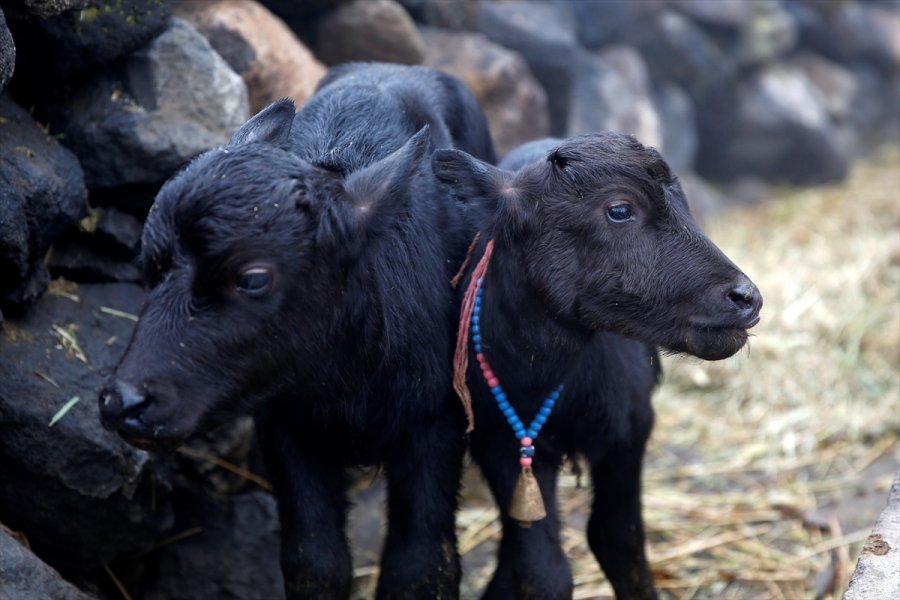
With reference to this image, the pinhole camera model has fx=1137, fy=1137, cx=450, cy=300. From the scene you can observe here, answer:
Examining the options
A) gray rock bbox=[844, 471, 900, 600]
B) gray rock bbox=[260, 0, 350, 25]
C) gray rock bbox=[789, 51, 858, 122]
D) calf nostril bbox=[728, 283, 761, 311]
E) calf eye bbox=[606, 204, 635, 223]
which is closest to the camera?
gray rock bbox=[844, 471, 900, 600]

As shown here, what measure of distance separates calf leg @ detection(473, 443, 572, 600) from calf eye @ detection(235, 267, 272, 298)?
125 centimetres

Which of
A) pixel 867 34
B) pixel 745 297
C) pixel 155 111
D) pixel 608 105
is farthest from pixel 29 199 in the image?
pixel 867 34

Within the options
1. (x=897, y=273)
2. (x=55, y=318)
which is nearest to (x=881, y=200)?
(x=897, y=273)

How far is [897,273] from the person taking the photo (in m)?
8.35

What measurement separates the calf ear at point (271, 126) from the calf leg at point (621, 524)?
1.77m

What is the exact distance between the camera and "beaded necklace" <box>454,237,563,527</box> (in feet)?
12.4

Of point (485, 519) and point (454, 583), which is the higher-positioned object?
point (454, 583)

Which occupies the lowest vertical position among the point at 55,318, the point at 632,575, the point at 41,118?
the point at 632,575

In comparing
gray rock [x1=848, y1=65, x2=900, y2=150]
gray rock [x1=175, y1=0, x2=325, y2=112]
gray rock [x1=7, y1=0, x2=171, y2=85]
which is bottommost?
gray rock [x1=848, y1=65, x2=900, y2=150]

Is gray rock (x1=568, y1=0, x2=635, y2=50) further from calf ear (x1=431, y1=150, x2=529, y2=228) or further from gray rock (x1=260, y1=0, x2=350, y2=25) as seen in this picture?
calf ear (x1=431, y1=150, x2=529, y2=228)

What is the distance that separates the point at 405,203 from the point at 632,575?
2.01 meters

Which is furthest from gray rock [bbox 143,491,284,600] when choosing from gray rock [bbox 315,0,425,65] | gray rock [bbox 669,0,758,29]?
gray rock [bbox 669,0,758,29]

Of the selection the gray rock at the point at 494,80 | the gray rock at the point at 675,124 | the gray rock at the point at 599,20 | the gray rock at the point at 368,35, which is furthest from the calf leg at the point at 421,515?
the gray rock at the point at 675,124

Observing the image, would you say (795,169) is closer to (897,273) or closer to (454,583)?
(897,273)
